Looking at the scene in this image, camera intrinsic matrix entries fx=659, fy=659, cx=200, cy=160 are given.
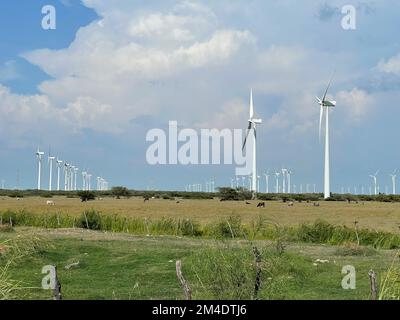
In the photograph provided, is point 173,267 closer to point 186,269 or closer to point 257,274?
point 186,269

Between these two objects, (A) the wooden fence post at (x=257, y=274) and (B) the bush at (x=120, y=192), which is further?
(B) the bush at (x=120, y=192)

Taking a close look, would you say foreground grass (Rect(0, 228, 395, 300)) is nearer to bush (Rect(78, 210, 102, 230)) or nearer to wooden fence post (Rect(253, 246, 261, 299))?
wooden fence post (Rect(253, 246, 261, 299))

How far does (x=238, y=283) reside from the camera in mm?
10227

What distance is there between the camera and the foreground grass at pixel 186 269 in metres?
10.5

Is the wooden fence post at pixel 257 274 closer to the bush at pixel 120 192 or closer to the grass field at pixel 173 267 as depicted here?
the grass field at pixel 173 267

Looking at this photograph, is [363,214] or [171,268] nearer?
[171,268]

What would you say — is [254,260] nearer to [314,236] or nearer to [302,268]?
[302,268]

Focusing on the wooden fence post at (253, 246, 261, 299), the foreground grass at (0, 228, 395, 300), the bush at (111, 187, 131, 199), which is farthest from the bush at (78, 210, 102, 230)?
the bush at (111, 187, 131, 199)

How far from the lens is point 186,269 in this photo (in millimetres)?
23531

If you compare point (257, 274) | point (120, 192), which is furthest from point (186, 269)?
point (120, 192)

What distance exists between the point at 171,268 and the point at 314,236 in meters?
17.9

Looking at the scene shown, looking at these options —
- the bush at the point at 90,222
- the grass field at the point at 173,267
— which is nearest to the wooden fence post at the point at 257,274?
the grass field at the point at 173,267

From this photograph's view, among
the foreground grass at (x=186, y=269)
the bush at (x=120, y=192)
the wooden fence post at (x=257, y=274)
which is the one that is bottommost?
the foreground grass at (x=186, y=269)
